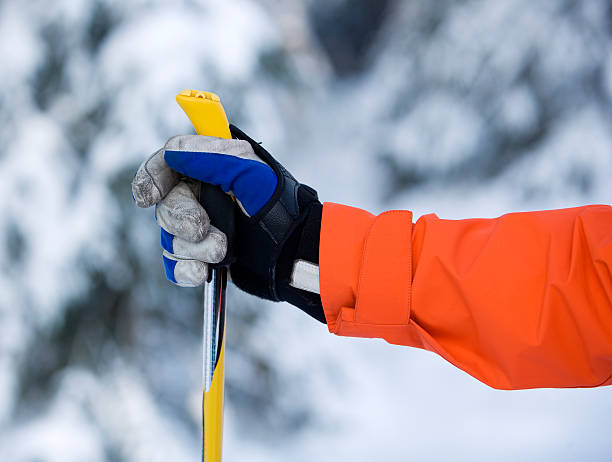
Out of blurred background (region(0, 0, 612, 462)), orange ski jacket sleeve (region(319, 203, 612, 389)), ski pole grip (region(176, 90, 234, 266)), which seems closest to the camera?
orange ski jacket sleeve (region(319, 203, 612, 389))

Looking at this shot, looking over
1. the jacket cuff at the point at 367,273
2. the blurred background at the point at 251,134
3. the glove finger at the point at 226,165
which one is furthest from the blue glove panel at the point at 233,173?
the blurred background at the point at 251,134

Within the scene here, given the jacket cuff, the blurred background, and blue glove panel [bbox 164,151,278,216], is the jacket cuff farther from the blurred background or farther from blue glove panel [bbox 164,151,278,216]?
the blurred background

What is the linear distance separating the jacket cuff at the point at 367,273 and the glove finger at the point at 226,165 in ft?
0.35

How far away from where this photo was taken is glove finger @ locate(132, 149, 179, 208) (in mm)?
669

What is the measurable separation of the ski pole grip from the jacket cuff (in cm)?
15

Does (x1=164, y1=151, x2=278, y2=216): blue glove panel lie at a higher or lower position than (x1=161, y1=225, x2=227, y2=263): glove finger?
higher

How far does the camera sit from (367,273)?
0.63 meters

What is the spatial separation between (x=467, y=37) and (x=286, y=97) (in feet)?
2.00

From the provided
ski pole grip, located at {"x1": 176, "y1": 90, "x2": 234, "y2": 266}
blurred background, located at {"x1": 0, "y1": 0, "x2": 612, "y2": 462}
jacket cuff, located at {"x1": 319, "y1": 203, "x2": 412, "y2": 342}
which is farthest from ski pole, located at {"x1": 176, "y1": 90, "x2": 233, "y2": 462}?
blurred background, located at {"x1": 0, "y1": 0, "x2": 612, "y2": 462}

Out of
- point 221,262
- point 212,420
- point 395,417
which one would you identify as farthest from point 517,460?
→ point 221,262

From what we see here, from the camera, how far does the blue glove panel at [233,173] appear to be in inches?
26.6

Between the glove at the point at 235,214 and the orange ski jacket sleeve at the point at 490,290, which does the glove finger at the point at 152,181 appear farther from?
the orange ski jacket sleeve at the point at 490,290

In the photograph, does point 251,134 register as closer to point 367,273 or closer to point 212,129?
point 212,129

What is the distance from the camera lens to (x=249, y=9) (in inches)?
61.9
